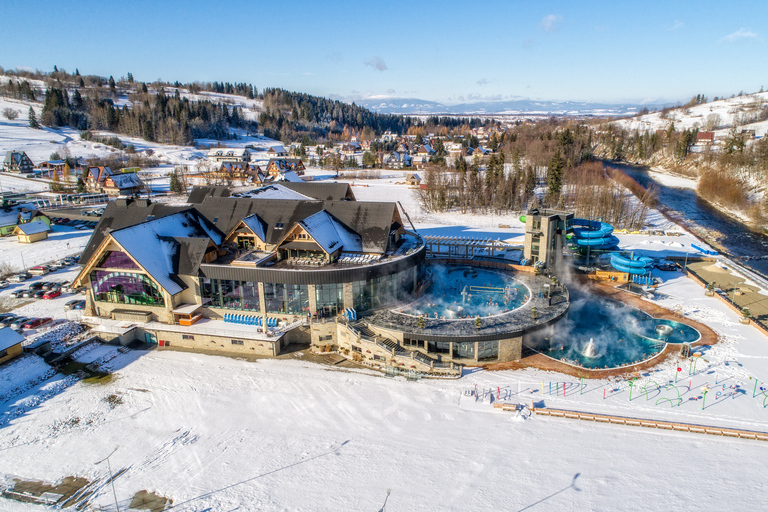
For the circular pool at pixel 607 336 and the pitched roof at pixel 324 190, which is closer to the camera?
the circular pool at pixel 607 336

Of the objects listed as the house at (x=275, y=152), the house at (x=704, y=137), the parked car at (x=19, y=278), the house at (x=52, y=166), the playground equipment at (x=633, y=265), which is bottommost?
the parked car at (x=19, y=278)

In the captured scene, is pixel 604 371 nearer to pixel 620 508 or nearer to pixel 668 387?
pixel 668 387

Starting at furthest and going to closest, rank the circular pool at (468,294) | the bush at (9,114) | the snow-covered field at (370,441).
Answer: the bush at (9,114), the circular pool at (468,294), the snow-covered field at (370,441)

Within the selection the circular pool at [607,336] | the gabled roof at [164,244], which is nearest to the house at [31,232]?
the gabled roof at [164,244]

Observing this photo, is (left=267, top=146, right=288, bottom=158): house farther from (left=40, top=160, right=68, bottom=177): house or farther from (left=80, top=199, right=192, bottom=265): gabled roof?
(left=80, top=199, right=192, bottom=265): gabled roof

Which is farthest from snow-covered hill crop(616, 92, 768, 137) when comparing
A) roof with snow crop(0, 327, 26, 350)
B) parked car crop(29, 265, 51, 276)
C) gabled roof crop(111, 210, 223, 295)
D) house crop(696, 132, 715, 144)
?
roof with snow crop(0, 327, 26, 350)

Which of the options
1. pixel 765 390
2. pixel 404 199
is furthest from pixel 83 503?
pixel 404 199

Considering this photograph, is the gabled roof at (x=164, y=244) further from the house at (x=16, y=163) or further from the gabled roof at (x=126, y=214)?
the house at (x=16, y=163)

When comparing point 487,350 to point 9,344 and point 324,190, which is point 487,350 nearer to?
point 324,190

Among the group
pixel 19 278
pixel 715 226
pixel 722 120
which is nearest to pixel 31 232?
pixel 19 278
